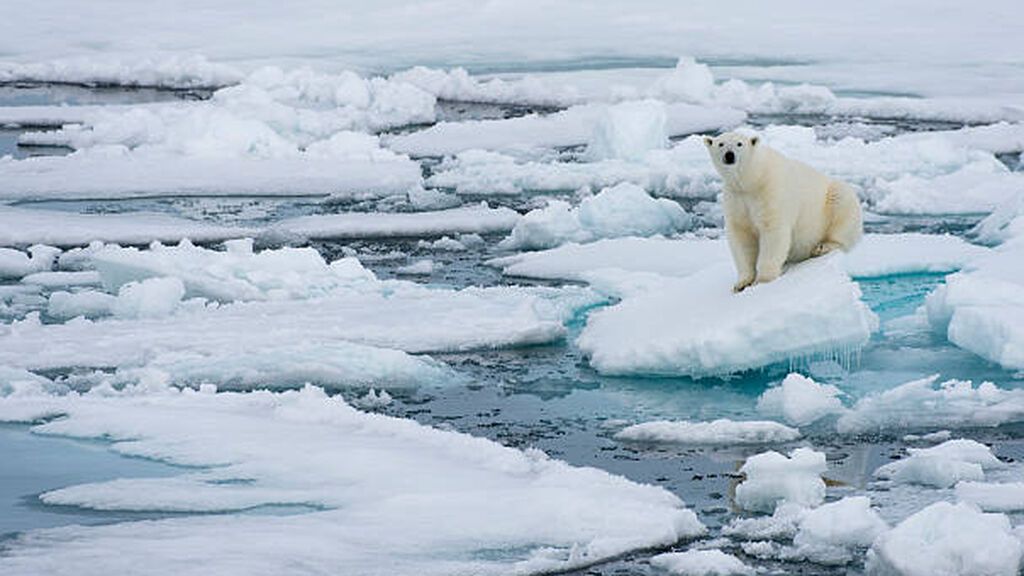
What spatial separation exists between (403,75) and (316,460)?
11.5 metres

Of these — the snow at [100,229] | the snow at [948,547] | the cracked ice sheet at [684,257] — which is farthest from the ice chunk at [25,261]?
the snow at [948,547]

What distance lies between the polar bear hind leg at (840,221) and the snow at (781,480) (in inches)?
67.8

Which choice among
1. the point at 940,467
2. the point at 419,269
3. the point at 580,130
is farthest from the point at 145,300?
the point at 580,130

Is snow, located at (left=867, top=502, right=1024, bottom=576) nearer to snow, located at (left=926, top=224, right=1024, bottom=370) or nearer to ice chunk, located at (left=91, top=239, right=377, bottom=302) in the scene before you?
snow, located at (left=926, top=224, right=1024, bottom=370)

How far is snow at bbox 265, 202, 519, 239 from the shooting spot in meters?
10.0

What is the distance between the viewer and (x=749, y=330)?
627 centimetres

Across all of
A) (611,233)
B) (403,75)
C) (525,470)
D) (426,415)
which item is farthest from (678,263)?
(403,75)

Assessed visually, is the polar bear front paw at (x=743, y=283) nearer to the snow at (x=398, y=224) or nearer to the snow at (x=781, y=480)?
the snow at (x=781, y=480)

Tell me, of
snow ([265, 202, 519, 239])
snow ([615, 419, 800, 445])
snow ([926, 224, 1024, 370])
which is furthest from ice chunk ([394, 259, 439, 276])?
snow ([615, 419, 800, 445])

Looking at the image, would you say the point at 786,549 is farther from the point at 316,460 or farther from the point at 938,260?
the point at 938,260

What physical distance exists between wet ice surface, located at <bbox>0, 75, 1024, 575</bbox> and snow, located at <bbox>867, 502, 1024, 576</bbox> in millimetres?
174

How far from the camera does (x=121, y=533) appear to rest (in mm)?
4473

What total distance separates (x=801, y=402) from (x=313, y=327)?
230cm

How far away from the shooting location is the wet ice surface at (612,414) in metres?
4.99
